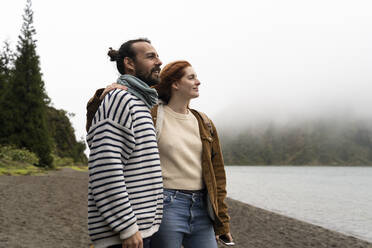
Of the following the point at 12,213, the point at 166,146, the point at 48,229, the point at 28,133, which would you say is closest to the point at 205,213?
the point at 166,146

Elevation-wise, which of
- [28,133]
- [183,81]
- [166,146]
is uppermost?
[183,81]

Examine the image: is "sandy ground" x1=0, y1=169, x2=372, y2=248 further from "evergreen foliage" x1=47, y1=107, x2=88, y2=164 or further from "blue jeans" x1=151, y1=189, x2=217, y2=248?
"evergreen foliage" x1=47, y1=107, x2=88, y2=164

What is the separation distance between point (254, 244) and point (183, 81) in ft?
24.6

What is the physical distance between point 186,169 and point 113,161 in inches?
35.5

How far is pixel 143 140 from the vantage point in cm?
188

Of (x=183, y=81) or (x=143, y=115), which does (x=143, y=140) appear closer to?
(x=143, y=115)

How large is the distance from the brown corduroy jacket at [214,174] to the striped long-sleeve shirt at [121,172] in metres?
0.64

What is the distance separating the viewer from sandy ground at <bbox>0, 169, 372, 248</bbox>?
7.03 meters

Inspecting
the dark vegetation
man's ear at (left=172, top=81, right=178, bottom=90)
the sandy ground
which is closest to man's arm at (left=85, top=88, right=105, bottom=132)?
man's ear at (left=172, top=81, right=178, bottom=90)

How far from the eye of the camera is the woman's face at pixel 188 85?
2.63 m

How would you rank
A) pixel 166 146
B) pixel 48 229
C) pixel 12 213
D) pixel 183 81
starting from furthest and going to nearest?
pixel 12 213 < pixel 48 229 < pixel 183 81 < pixel 166 146

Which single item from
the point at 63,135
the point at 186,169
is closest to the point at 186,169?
the point at 186,169

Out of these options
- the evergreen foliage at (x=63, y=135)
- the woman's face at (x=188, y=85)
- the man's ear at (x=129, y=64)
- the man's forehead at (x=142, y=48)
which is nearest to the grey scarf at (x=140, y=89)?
the man's ear at (x=129, y=64)

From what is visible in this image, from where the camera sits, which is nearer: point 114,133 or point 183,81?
point 114,133
